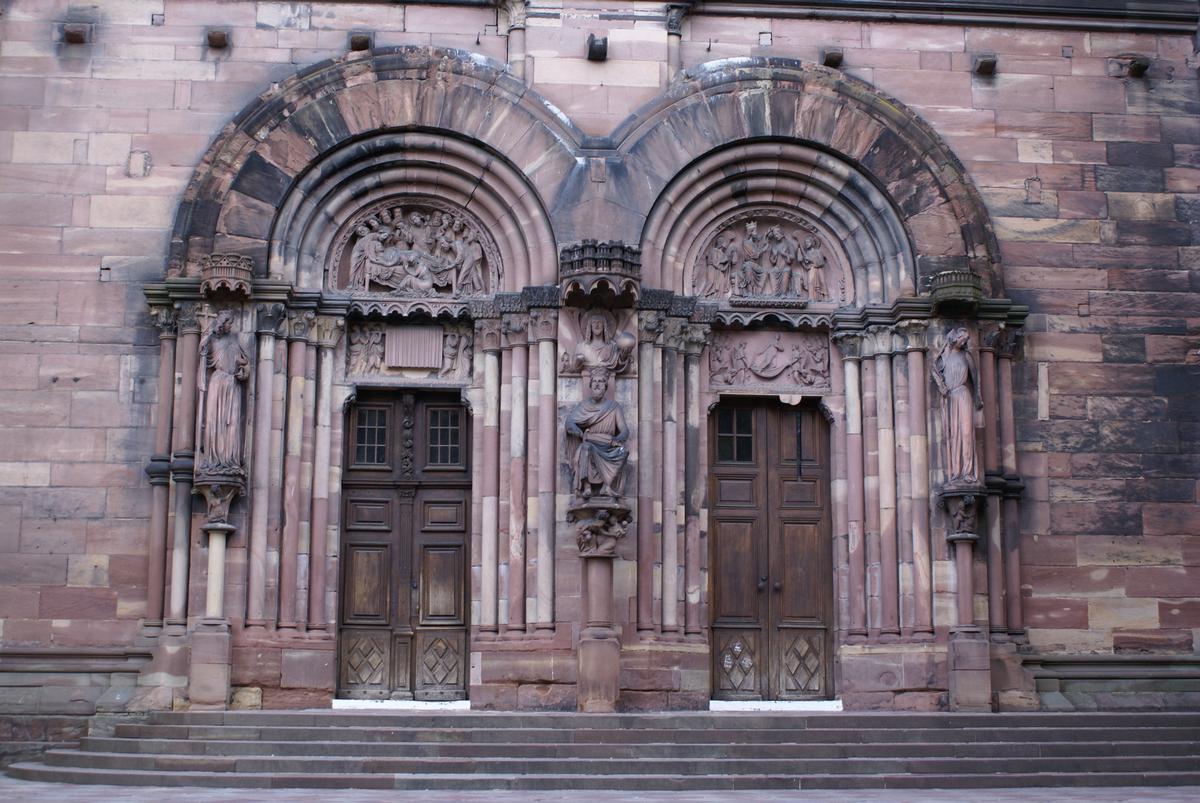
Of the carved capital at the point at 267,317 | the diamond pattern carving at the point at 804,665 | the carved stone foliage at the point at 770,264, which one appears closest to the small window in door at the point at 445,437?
the carved capital at the point at 267,317

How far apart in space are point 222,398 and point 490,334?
336cm

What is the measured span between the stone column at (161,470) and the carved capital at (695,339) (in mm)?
6128

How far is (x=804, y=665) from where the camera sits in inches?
806

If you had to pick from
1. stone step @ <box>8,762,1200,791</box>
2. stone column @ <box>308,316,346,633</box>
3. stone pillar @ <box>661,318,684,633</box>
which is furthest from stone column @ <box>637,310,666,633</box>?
stone step @ <box>8,762,1200,791</box>

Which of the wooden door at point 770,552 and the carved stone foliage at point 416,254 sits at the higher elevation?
the carved stone foliage at point 416,254

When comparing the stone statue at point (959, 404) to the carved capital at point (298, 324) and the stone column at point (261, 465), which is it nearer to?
the carved capital at point (298, 324)

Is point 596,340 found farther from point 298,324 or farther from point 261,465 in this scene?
point 261,465

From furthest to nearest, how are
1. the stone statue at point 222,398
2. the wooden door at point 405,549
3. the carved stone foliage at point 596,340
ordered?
the wooden door at point 405,549
the carved stone foliage at point 596,340
the stone statue at point 222,398

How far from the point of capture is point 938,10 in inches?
845

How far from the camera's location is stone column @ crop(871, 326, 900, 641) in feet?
65.7

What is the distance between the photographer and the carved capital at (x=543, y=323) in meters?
20.0

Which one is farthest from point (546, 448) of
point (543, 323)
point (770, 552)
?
point (770, 552)

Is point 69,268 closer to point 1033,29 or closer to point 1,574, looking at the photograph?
point 1,574

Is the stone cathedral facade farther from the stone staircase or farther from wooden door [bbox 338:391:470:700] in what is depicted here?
the stone staircase
